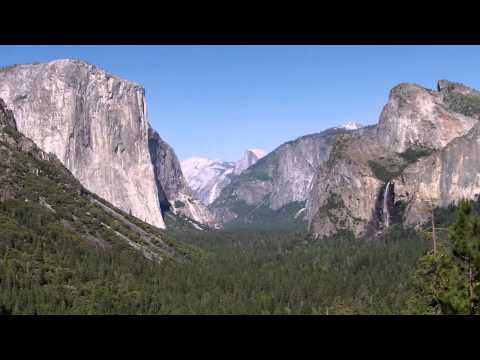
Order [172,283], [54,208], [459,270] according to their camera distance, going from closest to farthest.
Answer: [459,270], [172,283], [54,208]

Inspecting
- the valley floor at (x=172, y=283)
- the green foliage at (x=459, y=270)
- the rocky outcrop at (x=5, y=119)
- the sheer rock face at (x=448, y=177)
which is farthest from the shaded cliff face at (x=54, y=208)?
the green foliage at (x=459, y=270)

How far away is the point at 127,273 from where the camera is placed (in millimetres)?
108625

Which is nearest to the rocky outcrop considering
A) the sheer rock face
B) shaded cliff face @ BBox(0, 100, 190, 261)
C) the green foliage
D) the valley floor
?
shaded cliff face @ BBox(0, 100, 190, 261)

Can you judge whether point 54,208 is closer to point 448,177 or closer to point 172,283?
point 172,283

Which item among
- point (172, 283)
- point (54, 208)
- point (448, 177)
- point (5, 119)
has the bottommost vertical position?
point (172, 283)

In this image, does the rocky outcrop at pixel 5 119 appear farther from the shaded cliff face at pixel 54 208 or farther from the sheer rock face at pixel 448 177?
the sheer rock face at pixel 448 177

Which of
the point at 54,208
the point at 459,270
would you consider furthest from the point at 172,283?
the point at 459,270

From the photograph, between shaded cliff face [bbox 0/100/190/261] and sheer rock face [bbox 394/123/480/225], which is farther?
sheer rock face [bbox 394/123/480/225]

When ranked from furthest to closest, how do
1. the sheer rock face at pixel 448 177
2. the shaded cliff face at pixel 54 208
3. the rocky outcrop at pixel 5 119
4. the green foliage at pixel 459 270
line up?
the sheer rock face at pixel 448 177 < the rocky outcrop at pixel 5 119 < the shaded cliff face at pixel 54 208 < the green foliage at pixel 459 270

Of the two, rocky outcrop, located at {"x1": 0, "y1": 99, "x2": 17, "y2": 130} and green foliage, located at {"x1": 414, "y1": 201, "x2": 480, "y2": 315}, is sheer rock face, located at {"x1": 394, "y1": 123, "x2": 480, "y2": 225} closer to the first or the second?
rocky outcrop, located at {"x1": 0, "y1": 99, "x2": 17, "y2": 130}
